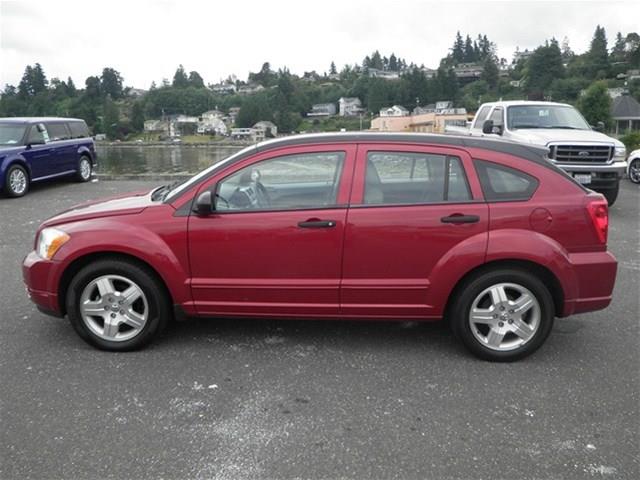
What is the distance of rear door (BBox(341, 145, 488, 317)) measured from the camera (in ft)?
12.2

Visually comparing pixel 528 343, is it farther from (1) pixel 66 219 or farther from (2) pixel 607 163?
(2) pixel 607 163

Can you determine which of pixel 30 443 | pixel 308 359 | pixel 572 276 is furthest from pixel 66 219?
pixel 572 276

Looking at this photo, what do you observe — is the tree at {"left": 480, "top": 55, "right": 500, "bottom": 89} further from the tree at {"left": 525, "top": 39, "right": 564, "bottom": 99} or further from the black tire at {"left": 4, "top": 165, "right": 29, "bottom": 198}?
the black tire at {"left": 4, "top": 165, "right": 29, "bottom": 198}

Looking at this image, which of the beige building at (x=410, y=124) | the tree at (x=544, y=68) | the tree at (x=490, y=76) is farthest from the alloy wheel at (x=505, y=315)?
the tree at (x=490, y=76)

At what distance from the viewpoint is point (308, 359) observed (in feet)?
12.7

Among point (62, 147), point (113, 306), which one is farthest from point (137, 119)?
point (113, 306)

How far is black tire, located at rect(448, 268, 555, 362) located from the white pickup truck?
5738mm

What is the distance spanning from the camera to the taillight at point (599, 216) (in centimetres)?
375

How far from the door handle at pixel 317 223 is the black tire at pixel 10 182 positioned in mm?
9902

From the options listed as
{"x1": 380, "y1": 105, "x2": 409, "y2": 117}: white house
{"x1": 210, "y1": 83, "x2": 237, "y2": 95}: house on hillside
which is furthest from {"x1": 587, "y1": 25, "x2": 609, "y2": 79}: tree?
{"x1": 210, "y1": 83, "x2": 237, "y2": 95}: house on hillside

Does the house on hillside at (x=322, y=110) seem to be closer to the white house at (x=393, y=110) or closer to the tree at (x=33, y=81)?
the white house at (x=393, y=110)

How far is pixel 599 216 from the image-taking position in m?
3.77

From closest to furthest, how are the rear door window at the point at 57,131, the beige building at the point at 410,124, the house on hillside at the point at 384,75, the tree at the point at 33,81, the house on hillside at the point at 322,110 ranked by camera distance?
1. the beige building at the point at 410,124
2. the rear door window at the point at 57,131
3. the tree at the point at 33,81
4. the house on hillside at the point at 322,110
5. the house on hillside at the point at 384,75

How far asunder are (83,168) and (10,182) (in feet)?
9.11
